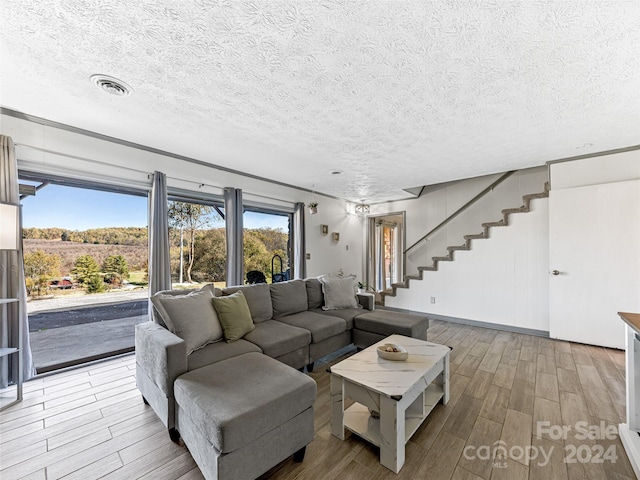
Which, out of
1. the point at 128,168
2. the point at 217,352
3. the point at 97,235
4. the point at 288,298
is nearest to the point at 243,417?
the point at 217,352

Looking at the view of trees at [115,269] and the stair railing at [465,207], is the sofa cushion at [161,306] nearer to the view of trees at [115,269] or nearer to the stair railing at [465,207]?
the view of trees at [115,269]

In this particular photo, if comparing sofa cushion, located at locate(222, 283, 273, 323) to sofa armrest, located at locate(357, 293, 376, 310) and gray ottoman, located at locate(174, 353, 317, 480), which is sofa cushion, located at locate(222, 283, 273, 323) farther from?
sofa armrest, located at locate(357, 293, 376, 310)

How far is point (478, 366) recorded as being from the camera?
2.89 metres

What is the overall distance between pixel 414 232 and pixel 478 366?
3.42 metres

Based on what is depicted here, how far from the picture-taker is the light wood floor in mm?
1528

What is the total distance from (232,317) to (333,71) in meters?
2.18

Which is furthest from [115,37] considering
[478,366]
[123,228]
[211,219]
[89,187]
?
[478,366]

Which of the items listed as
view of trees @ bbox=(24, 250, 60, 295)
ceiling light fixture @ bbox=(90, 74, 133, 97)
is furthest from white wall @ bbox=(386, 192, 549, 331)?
view of trees @ bbox=(24, 250, 60, 295)

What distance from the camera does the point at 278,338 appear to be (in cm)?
246

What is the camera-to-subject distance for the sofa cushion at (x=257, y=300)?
2.91 m

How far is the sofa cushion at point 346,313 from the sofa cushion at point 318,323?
0.31 ft

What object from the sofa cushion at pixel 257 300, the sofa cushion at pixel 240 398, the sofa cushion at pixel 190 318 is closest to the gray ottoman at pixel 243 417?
the sofa cushion at pixel 240 398

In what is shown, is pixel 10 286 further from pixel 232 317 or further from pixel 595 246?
pixel 595 246

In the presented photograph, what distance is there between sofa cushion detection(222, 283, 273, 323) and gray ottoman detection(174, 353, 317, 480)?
3.69 feet
